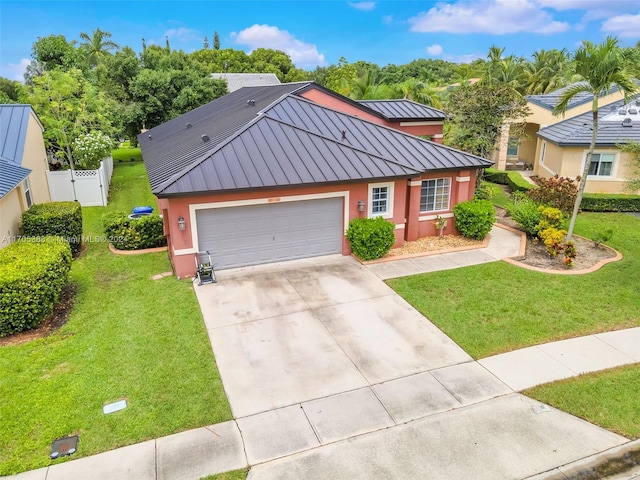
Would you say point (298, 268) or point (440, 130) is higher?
point (440, 130)

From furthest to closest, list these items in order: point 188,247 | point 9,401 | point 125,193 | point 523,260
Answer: point 125,193, point 523,260, point 188,247, point 9,401

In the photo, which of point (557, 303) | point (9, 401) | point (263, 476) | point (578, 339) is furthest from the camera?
point (557, 303)

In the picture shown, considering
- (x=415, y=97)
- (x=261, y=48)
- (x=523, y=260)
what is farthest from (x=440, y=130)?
(x=261, y=48)

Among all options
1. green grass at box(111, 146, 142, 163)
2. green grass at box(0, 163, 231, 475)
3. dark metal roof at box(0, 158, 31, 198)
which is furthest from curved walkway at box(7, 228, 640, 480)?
green grass at box(111, 146, 142, 163)

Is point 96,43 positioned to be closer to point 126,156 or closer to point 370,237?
point 126,156

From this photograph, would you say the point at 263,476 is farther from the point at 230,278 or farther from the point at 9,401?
the point at 230,278

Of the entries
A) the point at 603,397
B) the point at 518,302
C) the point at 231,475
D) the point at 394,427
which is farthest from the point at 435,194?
the point at 231,475

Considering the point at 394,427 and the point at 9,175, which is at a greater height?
the point at 9,175

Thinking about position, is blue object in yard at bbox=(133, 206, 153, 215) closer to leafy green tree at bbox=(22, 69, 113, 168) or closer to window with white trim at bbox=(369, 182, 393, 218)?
leafy green tree at bbox=(22, 69, 113, 168)
